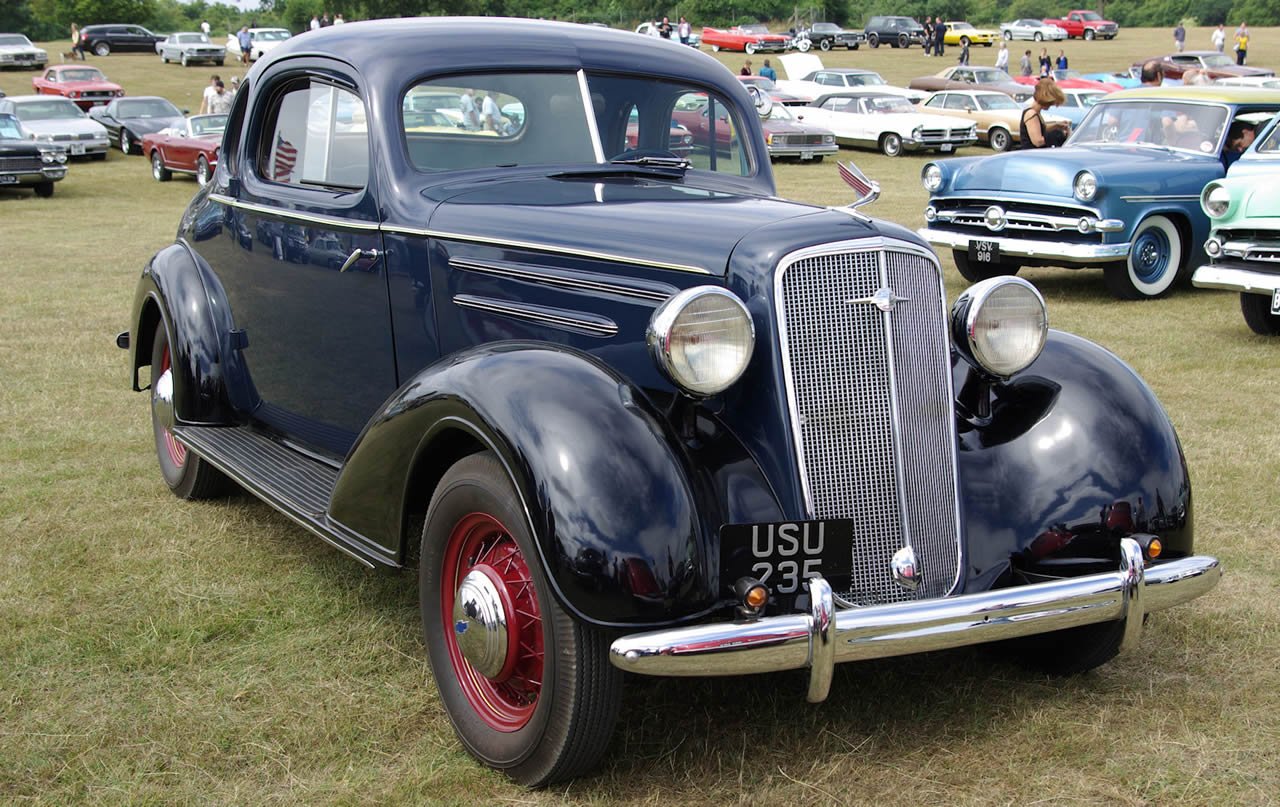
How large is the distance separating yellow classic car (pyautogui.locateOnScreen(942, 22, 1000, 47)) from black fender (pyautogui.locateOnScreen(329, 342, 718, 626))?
52733 millimetres

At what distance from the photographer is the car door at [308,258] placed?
13.1ft

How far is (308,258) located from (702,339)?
197 cm

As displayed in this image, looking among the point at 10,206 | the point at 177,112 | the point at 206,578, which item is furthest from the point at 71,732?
the point at 177,112

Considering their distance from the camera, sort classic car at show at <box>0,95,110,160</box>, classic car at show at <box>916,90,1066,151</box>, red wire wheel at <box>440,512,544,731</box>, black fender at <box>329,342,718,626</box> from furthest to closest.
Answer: classic car at show at <box>916,90,1066,151</box>
classic car at show at <box>0,95,110,160</box>
red wire wheel at <box>440,512,544,731</box>
black fender at <box>329,342,718,626</box>

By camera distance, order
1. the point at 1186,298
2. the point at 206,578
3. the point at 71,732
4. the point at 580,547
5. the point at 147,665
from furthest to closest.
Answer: the point at 1186,298 < the point at 206,578 < the point at 147,665 < the point at 71,732 < the point at 580,547

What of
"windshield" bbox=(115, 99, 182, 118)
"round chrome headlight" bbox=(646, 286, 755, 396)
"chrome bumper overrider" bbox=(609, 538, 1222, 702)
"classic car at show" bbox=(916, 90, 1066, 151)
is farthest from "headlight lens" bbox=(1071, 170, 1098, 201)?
"windshield" bbox=(115, 99, 182, 118)

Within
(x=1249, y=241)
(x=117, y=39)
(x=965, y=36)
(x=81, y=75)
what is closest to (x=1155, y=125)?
(x=1249, y=241)

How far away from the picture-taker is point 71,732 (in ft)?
10.4

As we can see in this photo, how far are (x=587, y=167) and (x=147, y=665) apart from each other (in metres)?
2.10

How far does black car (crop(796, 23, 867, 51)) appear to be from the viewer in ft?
174

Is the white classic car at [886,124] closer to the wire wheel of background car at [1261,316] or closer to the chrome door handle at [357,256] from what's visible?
the wire wheel of background car at [1261,316]

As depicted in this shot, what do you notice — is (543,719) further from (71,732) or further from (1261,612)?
(1261,612)

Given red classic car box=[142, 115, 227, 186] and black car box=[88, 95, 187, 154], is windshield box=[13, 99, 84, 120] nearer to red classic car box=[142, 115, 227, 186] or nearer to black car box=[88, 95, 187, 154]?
black car box=[88, 95, 187, 154]

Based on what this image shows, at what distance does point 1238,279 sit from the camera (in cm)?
808
